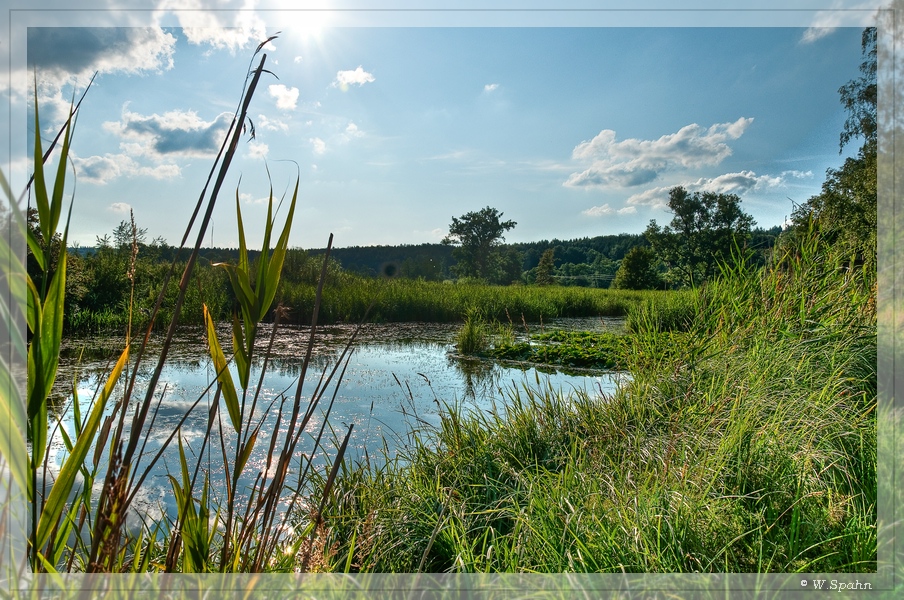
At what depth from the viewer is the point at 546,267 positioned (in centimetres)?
1062

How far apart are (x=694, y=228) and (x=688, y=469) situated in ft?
39.1

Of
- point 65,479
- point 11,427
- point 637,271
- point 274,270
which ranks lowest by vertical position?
point 65,479

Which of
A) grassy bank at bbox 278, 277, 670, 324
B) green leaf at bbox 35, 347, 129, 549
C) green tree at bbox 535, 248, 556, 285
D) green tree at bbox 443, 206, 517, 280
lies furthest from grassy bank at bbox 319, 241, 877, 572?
green tree at bbox 443, 206, 517, 280

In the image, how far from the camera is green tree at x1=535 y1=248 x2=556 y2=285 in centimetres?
1029

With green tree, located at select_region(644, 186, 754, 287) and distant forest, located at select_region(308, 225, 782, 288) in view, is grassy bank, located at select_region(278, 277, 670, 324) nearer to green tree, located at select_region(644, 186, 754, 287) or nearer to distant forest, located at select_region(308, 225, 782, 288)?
distant forest, located at select_region(308, 225, 782, 288)

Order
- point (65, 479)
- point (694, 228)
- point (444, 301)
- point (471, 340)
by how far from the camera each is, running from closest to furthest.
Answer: point (65, 479)
point (471, 340)
point (444, 301)
point (694, 228)

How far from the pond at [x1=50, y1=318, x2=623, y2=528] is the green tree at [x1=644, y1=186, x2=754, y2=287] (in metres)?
5.62

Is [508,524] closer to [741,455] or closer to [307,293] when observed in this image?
[741,455]

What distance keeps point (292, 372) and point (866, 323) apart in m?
4.64

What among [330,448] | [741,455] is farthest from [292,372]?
[741,455]

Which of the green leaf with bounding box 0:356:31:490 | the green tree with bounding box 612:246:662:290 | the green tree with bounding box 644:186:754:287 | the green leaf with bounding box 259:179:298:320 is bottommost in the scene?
the green leaf with bounding box 0:356:31:490

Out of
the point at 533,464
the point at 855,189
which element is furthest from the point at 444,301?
the point at 533,464

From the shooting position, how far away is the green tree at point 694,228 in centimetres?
1056

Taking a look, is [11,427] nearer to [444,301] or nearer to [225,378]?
[225,378]
